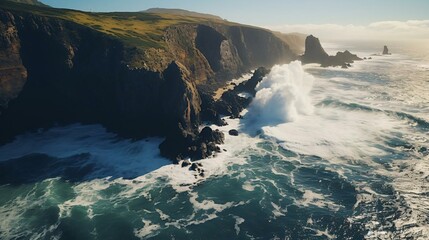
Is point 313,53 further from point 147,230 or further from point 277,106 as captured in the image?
point 147,230

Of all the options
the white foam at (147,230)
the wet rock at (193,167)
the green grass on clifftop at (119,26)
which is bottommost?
the white foam at (147,230)

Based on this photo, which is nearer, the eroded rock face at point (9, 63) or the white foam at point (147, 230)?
the white foam at point (147, 230)

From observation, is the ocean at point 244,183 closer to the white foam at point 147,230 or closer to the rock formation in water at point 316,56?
the white foam at point 147,230

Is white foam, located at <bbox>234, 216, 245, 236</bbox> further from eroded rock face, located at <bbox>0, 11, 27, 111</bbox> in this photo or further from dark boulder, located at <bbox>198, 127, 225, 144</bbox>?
eroded rock face, located at <bbox>0, 11, 27, 111</bbox>

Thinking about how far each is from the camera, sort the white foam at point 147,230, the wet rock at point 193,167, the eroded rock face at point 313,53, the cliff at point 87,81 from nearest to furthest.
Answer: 1. the white foam at point 147,230
2. the wet rock at point 193,167
3. the cliff at point 87,81
4. the eroded rock face at point 313,53

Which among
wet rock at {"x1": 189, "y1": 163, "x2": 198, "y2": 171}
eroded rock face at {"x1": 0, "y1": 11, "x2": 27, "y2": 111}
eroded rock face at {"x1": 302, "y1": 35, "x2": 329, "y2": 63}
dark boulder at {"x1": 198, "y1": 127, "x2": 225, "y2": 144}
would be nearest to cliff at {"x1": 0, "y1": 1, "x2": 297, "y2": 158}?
eroded rock face at {"x1": 0, "y1": 11, "x2": 27, "y2": 111}

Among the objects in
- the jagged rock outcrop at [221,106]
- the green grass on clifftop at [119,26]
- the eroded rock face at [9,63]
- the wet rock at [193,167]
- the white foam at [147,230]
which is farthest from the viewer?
the green grass on clifftop at [119,26]

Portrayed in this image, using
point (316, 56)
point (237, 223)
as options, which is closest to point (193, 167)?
point (237, 223)

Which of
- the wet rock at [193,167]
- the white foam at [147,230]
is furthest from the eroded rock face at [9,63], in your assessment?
the white foam at [147,230]

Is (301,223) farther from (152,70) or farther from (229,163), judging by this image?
(152,70)

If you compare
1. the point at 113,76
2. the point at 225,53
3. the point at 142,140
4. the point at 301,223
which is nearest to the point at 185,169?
the point at 142,140
